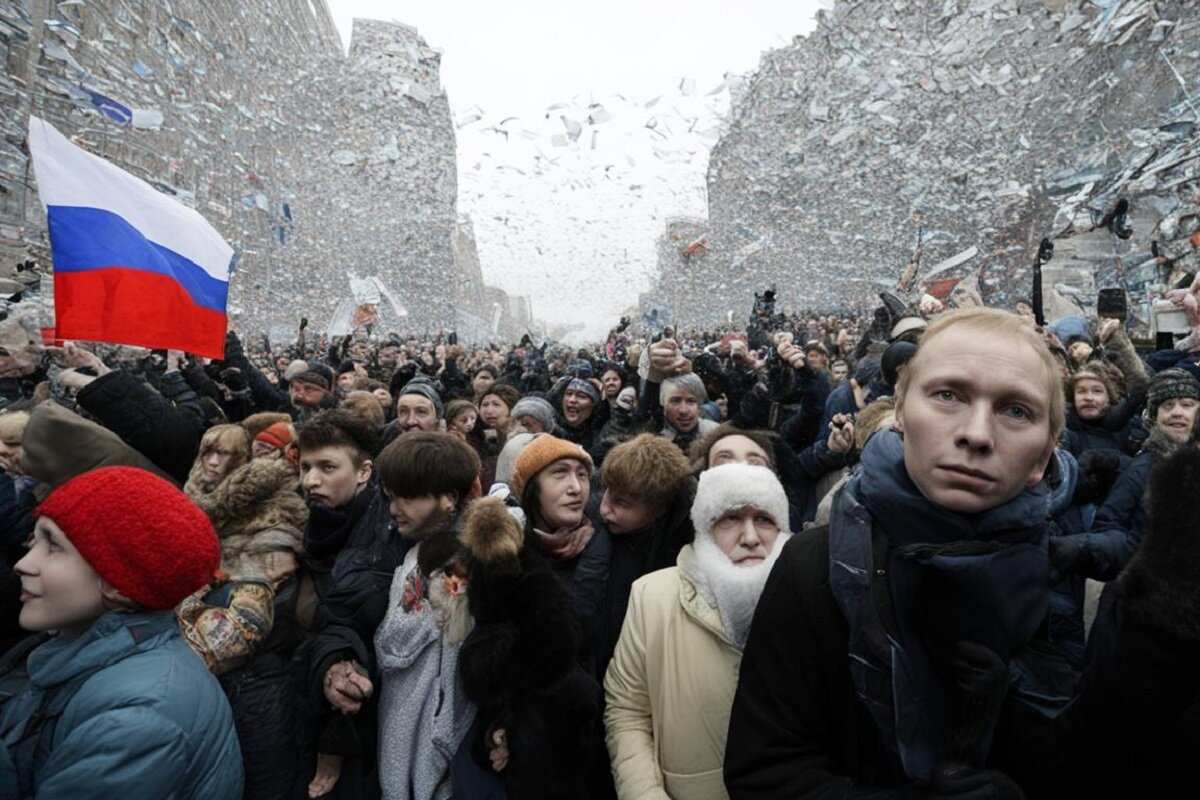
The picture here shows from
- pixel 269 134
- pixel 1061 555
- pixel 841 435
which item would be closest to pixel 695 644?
pixel 1061 555

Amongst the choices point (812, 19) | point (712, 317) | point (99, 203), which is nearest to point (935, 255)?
point (712, 317)

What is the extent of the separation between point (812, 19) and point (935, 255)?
18.3 m

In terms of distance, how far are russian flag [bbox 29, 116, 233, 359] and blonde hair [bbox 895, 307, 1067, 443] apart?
3.77 m

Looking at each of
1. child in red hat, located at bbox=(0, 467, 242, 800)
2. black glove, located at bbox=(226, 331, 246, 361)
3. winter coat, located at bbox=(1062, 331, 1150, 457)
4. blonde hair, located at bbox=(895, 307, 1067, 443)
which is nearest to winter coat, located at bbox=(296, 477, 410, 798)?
child in red hat, located at bbox=(0, 467, 242, 800)

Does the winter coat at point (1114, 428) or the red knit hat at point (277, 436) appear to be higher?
the winter coat at point (1114, 428)

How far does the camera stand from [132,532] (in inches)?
56.1

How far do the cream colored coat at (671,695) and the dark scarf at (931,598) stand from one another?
66 cm

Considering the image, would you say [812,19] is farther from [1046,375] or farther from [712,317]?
[1046,375]

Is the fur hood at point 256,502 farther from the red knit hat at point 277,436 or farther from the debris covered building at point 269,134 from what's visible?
the debris covered building at point 269,134

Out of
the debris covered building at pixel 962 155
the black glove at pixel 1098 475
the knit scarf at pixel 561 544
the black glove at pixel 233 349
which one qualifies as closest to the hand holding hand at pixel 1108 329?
the black glove at pixel 1098 475

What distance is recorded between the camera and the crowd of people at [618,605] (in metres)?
0.90

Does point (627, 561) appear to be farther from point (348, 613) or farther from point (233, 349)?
point (233, 349)

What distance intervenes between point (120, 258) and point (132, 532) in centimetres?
273

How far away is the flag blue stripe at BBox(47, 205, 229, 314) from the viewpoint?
3164mm
